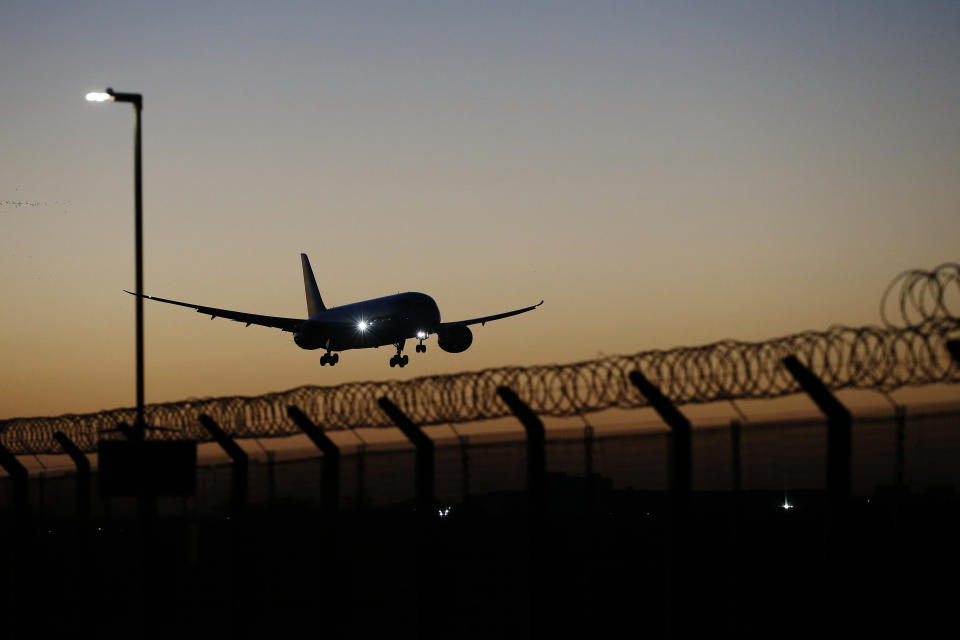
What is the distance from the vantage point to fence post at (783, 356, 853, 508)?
1251cm

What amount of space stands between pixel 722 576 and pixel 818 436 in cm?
1423

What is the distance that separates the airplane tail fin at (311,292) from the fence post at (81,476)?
76.3 meters

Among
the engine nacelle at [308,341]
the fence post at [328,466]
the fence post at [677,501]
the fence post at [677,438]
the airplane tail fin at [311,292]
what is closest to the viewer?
the fence post at [677,501]

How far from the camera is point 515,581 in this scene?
88.1 feet

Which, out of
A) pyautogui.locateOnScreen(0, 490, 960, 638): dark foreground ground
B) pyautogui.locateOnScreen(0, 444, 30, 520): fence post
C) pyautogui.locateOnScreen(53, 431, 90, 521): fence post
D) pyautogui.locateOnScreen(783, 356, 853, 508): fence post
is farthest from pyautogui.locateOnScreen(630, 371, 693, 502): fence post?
pyautogui.locateOnScreen(0, 444, 30, 520): fence post

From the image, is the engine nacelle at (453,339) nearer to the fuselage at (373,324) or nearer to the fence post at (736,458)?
the fuselage at (373,324)

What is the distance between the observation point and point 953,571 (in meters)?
24.3

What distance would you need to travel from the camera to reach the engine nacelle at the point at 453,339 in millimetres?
69938

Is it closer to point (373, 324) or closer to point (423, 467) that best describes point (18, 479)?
point (423, 467)

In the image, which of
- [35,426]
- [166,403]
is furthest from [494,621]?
[35,426]

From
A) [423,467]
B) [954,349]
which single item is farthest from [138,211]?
[954,349]

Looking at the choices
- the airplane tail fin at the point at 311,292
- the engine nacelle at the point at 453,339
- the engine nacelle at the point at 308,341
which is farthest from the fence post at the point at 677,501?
the airplane tail fin at the point at 311,292

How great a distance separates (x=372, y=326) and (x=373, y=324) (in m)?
0.17

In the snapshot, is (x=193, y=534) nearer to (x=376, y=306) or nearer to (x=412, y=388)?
(x=412, y=388)
